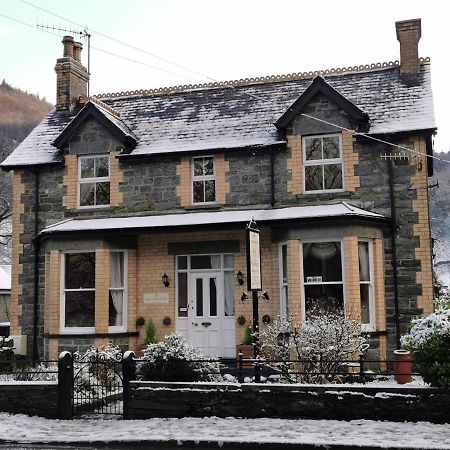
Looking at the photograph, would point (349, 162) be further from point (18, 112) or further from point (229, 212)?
point (18, 112)

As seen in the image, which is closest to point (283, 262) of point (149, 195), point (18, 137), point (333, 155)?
point (333, 155)

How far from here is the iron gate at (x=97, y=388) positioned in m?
11.2

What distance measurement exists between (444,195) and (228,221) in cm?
7938

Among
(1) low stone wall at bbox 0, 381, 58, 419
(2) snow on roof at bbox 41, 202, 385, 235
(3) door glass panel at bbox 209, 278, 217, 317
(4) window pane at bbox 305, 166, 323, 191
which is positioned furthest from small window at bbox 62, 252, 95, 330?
(4) window pane at bbox 305, 166, 323, 191

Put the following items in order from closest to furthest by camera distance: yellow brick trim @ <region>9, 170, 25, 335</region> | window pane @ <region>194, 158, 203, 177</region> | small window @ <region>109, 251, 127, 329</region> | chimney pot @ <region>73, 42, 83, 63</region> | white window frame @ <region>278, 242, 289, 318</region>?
white window frame @ <region>278, 242, 289, 318</region> → small window @ <region>109, 251, 127, 329</region> → window pane @ <region>194, 158, 203, 177</region> → yellow brick trim @ <region>9, 170, 25, 335</region> → chimney pot @ <region>73, 42, 83, 63</region>

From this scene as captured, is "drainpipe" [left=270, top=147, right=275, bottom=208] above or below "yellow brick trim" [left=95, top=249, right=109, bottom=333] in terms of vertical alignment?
above

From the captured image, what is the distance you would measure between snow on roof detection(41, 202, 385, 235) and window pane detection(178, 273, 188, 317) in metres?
1.81

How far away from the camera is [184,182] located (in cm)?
1711

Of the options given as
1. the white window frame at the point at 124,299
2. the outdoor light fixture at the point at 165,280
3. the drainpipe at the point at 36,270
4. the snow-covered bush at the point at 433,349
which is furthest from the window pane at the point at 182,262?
the snow-covered bush at the point at 433,349

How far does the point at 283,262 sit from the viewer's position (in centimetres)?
1567

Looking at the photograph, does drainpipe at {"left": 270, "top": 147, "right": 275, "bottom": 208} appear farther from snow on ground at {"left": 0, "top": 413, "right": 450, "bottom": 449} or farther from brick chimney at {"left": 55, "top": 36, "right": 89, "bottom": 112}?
brick chimney at {"left": 55, "top": 36, "right": 89, "bottom": 112}

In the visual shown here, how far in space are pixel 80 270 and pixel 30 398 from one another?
240 inches

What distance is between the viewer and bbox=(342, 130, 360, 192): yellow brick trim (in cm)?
1569

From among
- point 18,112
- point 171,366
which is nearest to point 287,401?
point 171,366
